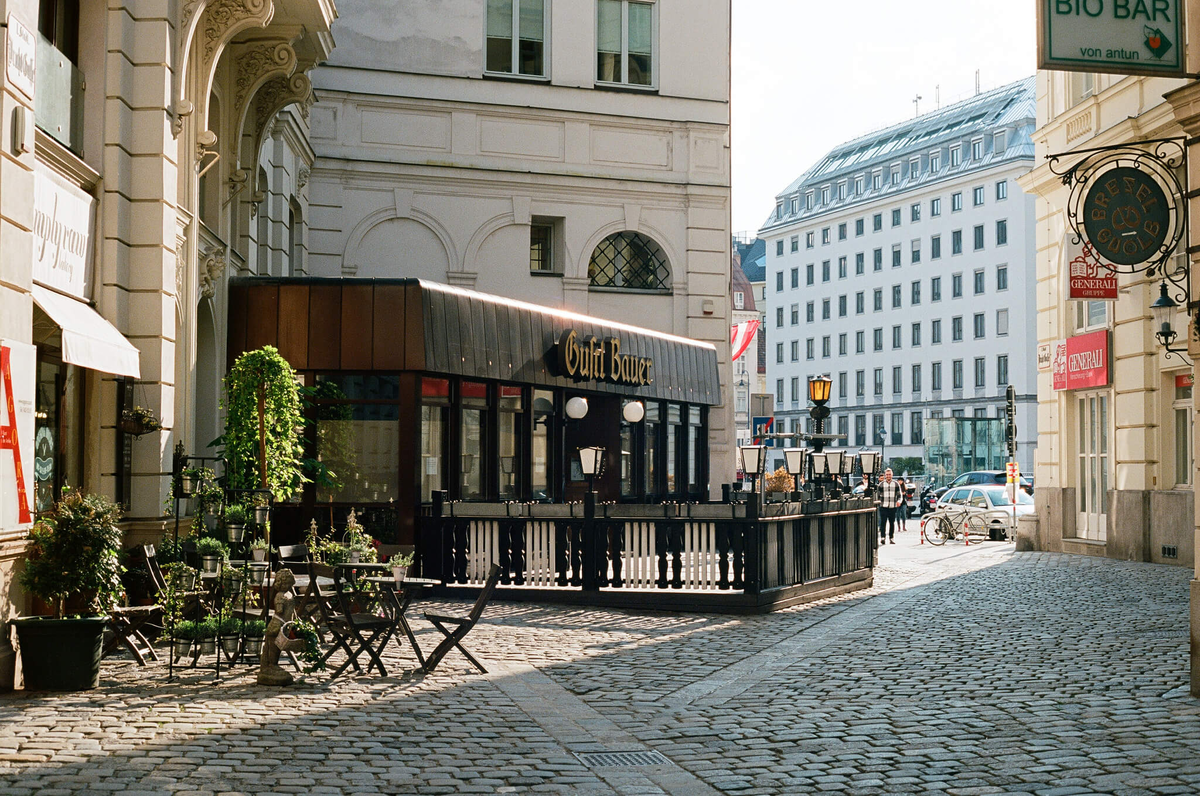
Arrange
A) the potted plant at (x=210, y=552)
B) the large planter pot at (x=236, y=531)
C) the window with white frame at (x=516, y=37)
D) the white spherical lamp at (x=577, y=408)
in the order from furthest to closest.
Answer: the window with white frame at (x=516, y=37)
the white spherical lamp at (x=577, y=408)
the large planter pot at (x=236, y=531)
the potted plant at (x=210, y=552)

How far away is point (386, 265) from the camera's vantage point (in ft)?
88.3

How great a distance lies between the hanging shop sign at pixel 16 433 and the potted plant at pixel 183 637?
4.50 feet

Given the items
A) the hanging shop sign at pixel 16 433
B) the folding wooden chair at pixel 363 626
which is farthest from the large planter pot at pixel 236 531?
the hanging shop sign at pixel 16 433

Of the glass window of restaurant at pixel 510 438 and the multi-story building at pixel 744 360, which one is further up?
the multi-story building at pixel 744 360

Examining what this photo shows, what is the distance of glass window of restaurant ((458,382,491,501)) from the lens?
68.7ft

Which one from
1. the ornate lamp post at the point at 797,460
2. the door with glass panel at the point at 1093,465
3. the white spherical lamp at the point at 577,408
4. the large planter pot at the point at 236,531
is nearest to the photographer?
the large planter pot at the point at 236,531

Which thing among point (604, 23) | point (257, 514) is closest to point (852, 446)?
point (604, 23)

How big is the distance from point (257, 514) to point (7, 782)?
5.81 metres

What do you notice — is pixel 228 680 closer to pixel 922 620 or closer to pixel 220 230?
pixel 922 620

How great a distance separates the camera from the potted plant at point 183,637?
10.9 meters

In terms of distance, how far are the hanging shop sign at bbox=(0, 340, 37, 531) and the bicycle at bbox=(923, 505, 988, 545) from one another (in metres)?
25.6

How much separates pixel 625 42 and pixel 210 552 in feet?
61.5

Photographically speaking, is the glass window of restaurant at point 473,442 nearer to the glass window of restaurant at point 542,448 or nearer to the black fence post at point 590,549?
the glass window of restaurant at point 542,448

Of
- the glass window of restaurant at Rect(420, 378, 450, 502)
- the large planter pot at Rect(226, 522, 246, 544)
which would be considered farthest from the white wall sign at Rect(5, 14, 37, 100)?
the glass window of restaurant at Rect(420, 378, 450, 502)
